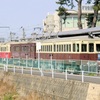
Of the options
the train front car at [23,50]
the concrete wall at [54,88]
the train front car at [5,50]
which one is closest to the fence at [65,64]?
the concrete wall at [54,88]

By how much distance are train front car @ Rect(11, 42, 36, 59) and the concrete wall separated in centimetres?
1421

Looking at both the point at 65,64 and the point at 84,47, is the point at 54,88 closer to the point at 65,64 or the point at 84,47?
the point at 65,64

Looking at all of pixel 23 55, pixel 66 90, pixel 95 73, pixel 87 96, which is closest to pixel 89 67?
pixel 95 73

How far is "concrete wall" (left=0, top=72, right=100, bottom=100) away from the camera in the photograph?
1992 centimetres

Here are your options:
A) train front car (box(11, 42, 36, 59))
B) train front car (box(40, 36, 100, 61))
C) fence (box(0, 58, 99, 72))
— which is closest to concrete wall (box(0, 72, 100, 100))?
fence (box(0, 58, 99, 72))

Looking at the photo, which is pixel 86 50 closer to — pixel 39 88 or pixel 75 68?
pixel 75 68

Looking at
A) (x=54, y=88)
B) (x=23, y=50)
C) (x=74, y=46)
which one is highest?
(x=74, y=46)

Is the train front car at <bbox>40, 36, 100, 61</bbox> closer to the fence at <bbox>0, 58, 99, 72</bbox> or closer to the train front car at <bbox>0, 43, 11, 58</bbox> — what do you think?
the fence at <bbox>0, 58, 99, 72</bbox>

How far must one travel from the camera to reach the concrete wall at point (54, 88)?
19916mm

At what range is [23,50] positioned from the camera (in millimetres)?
50469

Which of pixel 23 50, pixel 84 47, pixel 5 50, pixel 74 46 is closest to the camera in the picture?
pixel 84 47

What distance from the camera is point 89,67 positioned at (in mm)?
29344

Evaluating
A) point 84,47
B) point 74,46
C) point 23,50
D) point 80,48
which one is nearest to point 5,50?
point 23,50

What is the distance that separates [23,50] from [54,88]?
2691 centimetres
